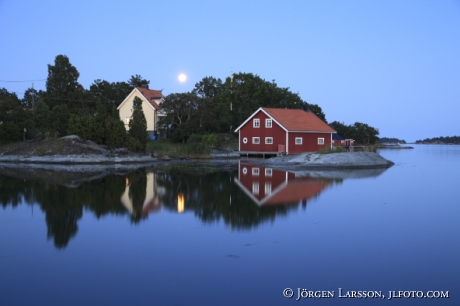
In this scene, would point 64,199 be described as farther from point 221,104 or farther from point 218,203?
point 221,104

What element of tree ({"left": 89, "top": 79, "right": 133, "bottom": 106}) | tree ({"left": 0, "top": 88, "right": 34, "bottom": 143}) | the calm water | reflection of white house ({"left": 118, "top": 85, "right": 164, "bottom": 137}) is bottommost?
the calm water

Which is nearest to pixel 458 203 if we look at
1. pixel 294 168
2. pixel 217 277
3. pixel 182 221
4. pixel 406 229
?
pixel 406 229

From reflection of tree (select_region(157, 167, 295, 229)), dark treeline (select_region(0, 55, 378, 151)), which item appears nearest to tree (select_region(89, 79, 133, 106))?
dark treeline (select_region(0, 55, 378, 151))

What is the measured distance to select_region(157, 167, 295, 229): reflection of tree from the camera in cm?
1267

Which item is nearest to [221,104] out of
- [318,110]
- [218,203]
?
[318,110]

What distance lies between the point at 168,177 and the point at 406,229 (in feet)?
48.2

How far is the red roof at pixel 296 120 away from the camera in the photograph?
45.2 m

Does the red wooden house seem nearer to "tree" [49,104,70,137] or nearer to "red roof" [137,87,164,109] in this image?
"red roof" [137,87,164,109]

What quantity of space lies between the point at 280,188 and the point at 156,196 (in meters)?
5.48

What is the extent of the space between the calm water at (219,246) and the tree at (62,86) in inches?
1444

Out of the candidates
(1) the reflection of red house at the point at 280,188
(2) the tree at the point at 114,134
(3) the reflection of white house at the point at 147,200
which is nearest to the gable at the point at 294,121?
(2) the tree at the point at 114,134

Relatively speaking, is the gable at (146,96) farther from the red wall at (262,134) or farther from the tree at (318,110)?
the tree at (318,110)

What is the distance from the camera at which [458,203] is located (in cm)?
1620

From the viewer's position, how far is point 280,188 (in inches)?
771
